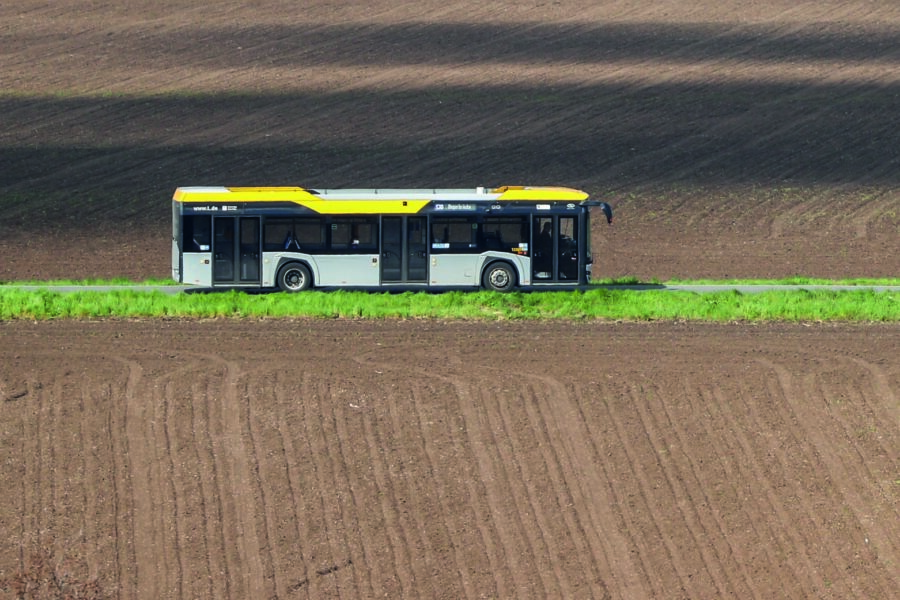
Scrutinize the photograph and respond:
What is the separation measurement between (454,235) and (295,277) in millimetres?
3495

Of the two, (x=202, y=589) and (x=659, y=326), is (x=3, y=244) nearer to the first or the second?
(x=659, y=326)

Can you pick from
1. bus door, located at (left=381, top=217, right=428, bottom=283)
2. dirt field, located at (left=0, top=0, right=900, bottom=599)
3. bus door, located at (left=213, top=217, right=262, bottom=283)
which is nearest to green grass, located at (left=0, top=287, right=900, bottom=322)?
dirt field, located at (left=0, top=0, right=900, bottom=599)

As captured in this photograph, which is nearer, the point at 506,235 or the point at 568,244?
the point at 506,235

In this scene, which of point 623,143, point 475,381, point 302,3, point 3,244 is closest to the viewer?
point 475,381

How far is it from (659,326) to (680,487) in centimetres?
823

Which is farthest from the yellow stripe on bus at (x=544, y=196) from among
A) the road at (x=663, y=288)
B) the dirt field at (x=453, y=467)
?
the dirt field at (x=453, y=467)

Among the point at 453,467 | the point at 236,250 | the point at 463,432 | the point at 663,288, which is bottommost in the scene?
the point at 453,467

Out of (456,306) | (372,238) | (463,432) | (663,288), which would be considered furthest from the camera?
(663,288)

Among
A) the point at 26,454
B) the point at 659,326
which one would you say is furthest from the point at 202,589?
the point at 659,326

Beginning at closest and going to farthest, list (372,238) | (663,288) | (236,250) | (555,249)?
(236,250) → (372,238) → (555,249) → (663,288)

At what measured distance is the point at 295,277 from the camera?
3158cm

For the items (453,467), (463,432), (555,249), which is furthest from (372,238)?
(453,467)

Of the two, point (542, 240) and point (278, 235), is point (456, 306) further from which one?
point (278, 235)

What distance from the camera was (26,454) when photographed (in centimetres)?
1912
